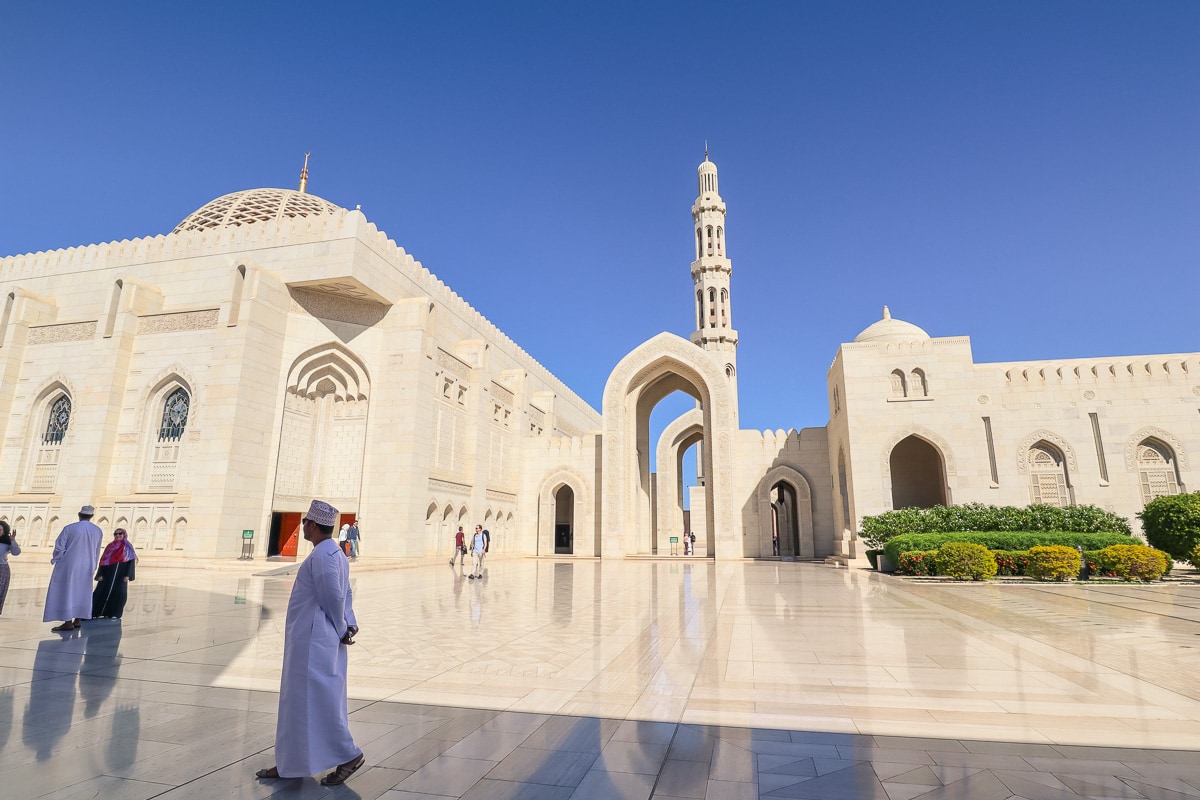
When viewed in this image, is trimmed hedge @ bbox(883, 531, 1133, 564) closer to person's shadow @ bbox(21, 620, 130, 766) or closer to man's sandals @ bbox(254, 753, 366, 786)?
man's sandals @ bbox(254, 753, 366, 786)

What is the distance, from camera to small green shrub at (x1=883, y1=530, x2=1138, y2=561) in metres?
14.3

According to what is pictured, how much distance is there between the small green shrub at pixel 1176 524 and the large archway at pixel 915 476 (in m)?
8.34

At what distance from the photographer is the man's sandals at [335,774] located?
286 centimetres

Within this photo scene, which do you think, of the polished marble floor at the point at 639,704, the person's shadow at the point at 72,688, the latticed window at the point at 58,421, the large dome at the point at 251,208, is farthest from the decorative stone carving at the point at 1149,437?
the latticed window at the point at 58,421

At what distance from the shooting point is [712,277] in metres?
32.2

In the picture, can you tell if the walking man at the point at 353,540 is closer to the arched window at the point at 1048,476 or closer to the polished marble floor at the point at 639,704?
the polished marble floor at the point at 639,704

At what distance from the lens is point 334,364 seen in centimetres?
1928

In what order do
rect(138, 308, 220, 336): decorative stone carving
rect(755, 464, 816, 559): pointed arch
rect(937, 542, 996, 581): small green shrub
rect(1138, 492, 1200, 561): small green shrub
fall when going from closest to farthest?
rect(937, 542, 996, 581): small green shrub < rect(1138, 492, 1200, 561): small green shrub < rect(138, 308, 220, 336): decorative stone carving < rect(755, 464, 816, 559): pointed arch

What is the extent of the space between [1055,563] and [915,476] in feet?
39.4

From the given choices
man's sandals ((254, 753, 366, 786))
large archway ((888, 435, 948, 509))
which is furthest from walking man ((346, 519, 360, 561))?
large archway ((888, 435, 948, 509))

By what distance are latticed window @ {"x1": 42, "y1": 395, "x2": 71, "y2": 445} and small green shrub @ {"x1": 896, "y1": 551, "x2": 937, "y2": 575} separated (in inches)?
941

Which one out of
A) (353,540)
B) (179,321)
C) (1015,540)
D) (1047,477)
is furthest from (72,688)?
(1047,477)

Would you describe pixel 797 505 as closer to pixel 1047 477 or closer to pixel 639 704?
pixel 1047 477

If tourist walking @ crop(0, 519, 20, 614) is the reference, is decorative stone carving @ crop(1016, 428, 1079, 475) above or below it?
above
